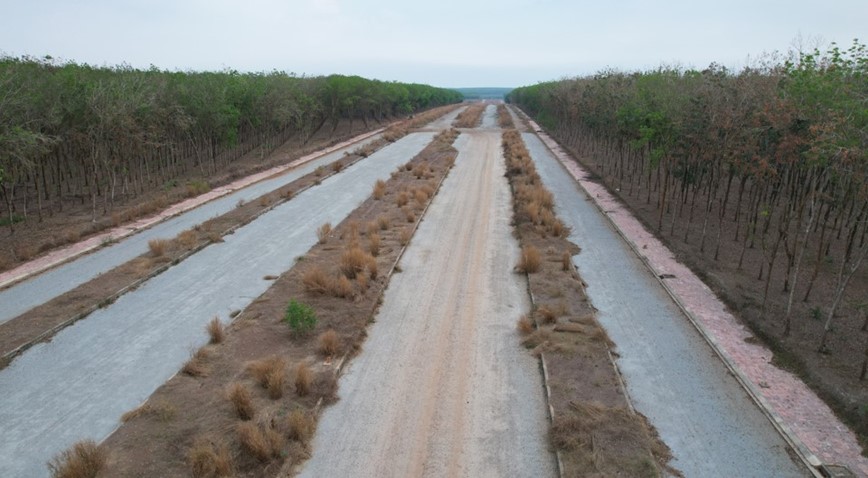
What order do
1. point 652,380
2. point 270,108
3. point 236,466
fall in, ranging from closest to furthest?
point 236,466, point 652,380, point 270,108

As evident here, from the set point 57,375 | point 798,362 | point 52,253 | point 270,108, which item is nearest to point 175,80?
point 270,108

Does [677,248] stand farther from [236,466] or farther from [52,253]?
[52,253]

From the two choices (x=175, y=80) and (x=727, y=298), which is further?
(x=175, y=80)

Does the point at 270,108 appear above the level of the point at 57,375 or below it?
above

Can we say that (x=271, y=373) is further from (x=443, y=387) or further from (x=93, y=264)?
(x=93, y=264)

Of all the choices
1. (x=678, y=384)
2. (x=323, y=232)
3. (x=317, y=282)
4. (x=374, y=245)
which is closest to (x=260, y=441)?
(x=317, y=282)

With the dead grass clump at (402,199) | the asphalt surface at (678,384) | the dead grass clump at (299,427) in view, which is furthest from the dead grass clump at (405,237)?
the dead grass clump at (299,427)
